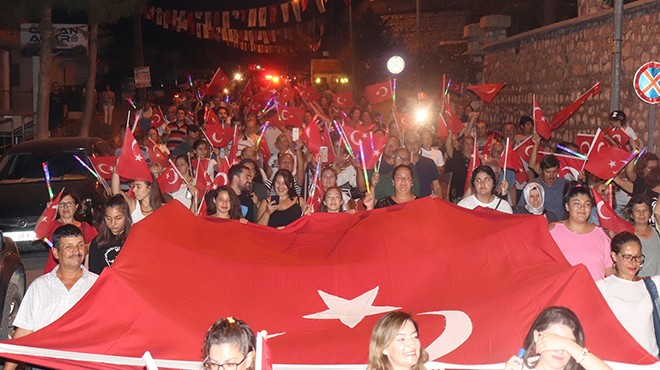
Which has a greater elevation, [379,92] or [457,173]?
[379,92]

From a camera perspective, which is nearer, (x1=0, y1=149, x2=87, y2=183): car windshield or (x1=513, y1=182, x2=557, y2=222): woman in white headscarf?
(x1=513, y1=182, x2=557, y2=222): woman in white headscarf

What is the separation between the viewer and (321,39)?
6681 centimetres

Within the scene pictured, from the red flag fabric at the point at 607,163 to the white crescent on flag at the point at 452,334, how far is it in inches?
204

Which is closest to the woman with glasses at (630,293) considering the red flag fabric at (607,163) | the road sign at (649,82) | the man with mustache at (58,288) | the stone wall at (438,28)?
the man with mustache at (58,288)

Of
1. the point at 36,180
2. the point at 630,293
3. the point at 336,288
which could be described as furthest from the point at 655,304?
the point at 36,180

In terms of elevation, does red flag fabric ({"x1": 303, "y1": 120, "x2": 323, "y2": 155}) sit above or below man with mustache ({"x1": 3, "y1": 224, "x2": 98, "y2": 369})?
above

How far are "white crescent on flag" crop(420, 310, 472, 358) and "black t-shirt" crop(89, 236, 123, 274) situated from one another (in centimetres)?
287

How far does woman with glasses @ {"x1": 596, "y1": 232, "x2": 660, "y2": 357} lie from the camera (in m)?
7.07

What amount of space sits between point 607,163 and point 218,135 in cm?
729

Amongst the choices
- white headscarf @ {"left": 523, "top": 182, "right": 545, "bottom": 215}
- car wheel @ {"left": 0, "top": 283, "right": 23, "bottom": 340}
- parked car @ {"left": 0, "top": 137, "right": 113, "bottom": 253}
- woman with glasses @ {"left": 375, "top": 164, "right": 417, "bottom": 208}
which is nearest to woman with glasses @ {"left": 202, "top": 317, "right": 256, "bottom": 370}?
car wheel @ {"left": 0, "top": 283, "right": 23, "bottom": 340}

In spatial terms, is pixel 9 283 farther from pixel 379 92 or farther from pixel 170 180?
pixel 379 92

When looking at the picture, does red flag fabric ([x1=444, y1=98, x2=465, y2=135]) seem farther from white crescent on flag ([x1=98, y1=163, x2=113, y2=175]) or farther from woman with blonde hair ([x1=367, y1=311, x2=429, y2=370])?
woman with blonde hair ([x1=367, y1=311, x2=429, y2=370])

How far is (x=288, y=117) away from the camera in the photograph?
19.3 m

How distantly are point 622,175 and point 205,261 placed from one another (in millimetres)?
7583
